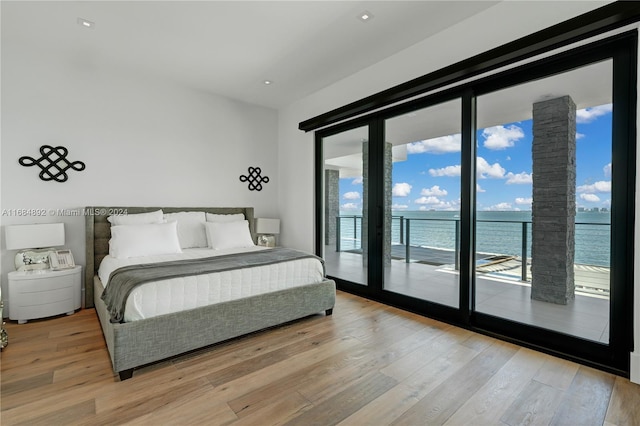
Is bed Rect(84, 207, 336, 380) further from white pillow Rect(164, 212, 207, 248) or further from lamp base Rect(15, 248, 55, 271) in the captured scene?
white pillow Rect(164, 212, 207, 248)

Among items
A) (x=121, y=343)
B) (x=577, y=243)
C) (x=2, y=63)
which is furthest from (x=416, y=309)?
(x=2, y=63)

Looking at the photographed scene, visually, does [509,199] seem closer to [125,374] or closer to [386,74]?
[386,74]

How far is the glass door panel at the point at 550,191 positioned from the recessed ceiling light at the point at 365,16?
1.41m

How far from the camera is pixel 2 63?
323 centimetres

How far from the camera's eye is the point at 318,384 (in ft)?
6.54

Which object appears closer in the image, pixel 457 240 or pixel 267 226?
pixel 457 240

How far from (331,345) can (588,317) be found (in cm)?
265

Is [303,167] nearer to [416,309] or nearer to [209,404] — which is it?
[416,309]

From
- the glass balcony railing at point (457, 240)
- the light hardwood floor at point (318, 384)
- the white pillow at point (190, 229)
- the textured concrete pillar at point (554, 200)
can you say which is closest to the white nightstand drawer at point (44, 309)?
the light hardwood floor at point (318, 384)

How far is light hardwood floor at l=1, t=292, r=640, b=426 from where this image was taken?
1688 mm

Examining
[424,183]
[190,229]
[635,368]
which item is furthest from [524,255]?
[190,229]

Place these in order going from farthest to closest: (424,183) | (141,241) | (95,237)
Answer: (424,183) → (95,237) → (141,241)

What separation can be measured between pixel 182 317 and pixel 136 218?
200 cm

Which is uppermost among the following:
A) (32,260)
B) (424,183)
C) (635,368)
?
(424,183)
